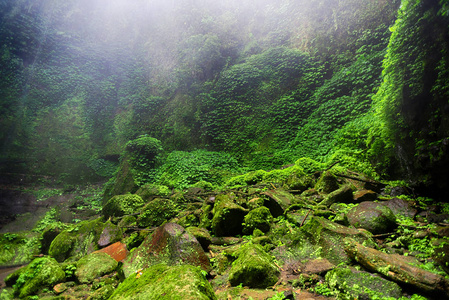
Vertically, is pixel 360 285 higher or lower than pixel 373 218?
lower

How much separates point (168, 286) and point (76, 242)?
4.74 metres

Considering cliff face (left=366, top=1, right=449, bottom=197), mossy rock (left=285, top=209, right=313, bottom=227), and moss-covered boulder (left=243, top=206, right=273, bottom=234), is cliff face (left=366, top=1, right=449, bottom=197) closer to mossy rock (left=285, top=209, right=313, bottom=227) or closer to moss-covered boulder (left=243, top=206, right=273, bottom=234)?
mossy rock (left=285, top=209, right=313, bottom=227)

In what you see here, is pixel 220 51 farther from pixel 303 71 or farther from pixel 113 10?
pixel 113 10

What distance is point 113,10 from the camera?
21359 mm

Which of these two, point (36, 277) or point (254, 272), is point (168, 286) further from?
point (36, 277)

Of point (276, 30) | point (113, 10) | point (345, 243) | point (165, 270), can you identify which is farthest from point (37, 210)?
point (113, 10)

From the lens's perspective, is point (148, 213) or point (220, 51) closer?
point (148, 213)

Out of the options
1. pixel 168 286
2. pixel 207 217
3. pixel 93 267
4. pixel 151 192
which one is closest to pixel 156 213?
pixel 207 217

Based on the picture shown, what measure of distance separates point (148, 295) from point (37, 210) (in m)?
11.1

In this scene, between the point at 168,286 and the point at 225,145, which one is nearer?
the point at 168,286

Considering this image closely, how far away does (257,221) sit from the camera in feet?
12.2

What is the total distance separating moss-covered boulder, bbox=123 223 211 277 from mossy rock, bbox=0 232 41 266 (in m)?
4.21

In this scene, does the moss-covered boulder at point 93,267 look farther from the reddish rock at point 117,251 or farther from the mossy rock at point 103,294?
the mossy rock at point 103,294

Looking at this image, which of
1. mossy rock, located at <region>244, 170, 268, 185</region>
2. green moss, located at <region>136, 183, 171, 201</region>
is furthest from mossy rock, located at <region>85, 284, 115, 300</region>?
mossy rock, located at <region>244, 170, 268, 185</region>
